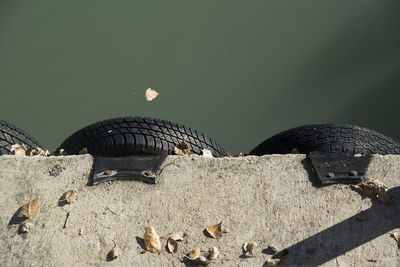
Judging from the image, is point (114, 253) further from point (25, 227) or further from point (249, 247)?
point (249, 247)

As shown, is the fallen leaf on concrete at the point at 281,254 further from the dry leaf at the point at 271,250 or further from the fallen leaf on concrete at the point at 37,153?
the fallen leaf on concrete at the point at 37,153

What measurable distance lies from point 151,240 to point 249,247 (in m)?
0.54

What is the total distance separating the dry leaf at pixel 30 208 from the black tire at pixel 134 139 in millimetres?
630

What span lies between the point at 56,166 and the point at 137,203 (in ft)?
1.90

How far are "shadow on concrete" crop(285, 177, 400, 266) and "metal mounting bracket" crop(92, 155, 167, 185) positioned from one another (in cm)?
96

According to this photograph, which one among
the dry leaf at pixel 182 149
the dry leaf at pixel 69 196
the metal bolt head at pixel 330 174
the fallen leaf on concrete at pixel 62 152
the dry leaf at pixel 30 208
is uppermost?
the fallen leaf on concrete at pixel 62 152

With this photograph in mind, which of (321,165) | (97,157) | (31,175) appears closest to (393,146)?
(321,165)

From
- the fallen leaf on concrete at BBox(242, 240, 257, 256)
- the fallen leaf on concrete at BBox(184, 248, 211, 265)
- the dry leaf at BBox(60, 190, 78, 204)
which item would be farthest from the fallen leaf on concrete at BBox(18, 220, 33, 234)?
the fallen leaf on concrete at BBox(242, 240, 257, 256)

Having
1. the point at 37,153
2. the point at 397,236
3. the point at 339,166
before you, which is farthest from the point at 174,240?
the point at 37,153

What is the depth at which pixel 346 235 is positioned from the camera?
370 cm

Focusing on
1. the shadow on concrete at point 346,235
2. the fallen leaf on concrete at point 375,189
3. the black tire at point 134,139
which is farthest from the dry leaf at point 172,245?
the fallen leaf on concrete at point 375,189

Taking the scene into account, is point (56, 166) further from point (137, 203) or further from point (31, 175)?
point (137, 203)

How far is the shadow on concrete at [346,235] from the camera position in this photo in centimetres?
360

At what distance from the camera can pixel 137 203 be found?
3871 mm
